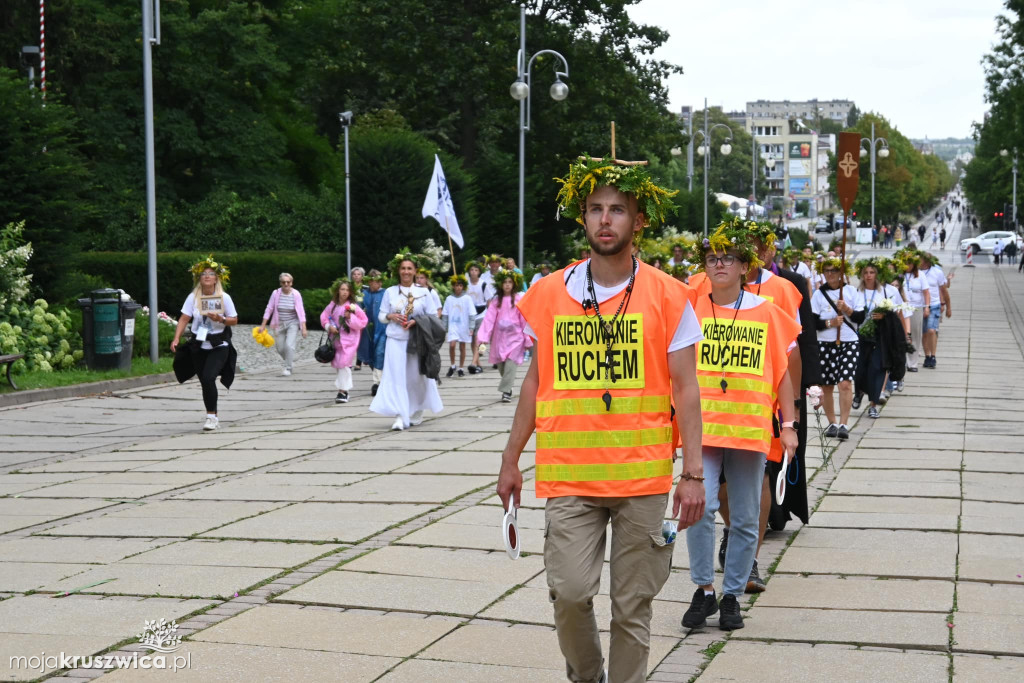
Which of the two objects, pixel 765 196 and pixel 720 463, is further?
pixel 765 196

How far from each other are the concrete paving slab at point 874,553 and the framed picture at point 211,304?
24.9ft

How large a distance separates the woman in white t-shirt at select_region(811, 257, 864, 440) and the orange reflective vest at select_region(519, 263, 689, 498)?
30.0ft

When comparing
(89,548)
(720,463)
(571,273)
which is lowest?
(89,548)

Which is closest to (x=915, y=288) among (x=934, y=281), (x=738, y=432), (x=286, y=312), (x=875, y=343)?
(x=934, y=281)

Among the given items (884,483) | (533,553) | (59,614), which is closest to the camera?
(59,614)

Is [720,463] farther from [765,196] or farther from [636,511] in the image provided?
[765,196]

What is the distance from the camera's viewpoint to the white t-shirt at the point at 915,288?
2145 centimetres

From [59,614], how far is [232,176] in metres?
39.3

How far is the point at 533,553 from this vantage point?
305 inches

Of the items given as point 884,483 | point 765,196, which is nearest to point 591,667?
point 884,483

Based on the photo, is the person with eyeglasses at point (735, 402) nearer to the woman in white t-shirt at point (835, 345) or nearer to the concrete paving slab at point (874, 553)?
the concrete paving slab at point (874, 553)

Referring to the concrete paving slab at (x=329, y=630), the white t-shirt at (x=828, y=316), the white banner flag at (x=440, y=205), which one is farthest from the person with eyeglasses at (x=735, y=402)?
the white banner flag at (x=440, y=205)

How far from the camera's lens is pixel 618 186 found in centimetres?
462

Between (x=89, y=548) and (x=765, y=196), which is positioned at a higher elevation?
(x=765, y=196)
